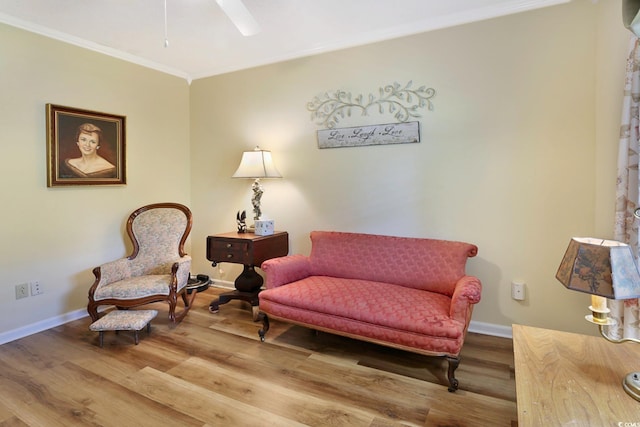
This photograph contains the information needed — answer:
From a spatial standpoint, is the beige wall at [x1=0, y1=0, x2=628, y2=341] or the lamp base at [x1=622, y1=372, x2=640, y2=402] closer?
the lamp base at [x1=622, y1=372, x2=640, y2=402]

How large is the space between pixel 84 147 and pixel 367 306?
291 centimetres

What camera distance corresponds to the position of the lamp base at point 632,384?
45.4 inches

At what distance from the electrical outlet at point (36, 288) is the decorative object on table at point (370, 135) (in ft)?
8.98

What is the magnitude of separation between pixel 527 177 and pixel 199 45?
307 centimetres

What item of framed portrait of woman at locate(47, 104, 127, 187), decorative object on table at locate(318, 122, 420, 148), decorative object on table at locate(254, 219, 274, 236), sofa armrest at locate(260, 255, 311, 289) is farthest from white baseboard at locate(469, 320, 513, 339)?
framed portrait of woman at locate(47, 104, 127, 187)

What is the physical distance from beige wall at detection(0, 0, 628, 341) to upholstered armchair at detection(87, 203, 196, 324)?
1.02 ft

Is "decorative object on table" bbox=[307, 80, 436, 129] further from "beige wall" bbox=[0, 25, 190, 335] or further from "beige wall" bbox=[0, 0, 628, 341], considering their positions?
"beige wall" bbox=[0, 25, 190, 335]

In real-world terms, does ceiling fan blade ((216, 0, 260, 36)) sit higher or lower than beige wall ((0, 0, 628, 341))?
higher

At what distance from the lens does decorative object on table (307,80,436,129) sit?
2885mm

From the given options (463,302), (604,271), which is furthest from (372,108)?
(604,271)

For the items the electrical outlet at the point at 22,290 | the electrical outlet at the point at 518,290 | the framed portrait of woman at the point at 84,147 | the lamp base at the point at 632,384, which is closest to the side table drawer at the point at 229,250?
the framed portrait of woman at the point at 84,147

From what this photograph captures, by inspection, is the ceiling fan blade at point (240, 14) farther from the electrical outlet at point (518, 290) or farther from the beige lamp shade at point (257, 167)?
the electrical outlet at point (518, 290)

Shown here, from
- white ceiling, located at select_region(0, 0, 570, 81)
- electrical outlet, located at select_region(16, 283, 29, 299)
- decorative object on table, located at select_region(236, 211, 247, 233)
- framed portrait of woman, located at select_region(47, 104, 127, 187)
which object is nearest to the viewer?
white ceiling, located at select_region(0, 0, 570, 81)

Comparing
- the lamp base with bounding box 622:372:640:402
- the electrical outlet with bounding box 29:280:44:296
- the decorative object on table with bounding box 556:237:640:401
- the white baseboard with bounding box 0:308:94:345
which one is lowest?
the white baseboard with bounding box 0:308:94:345
